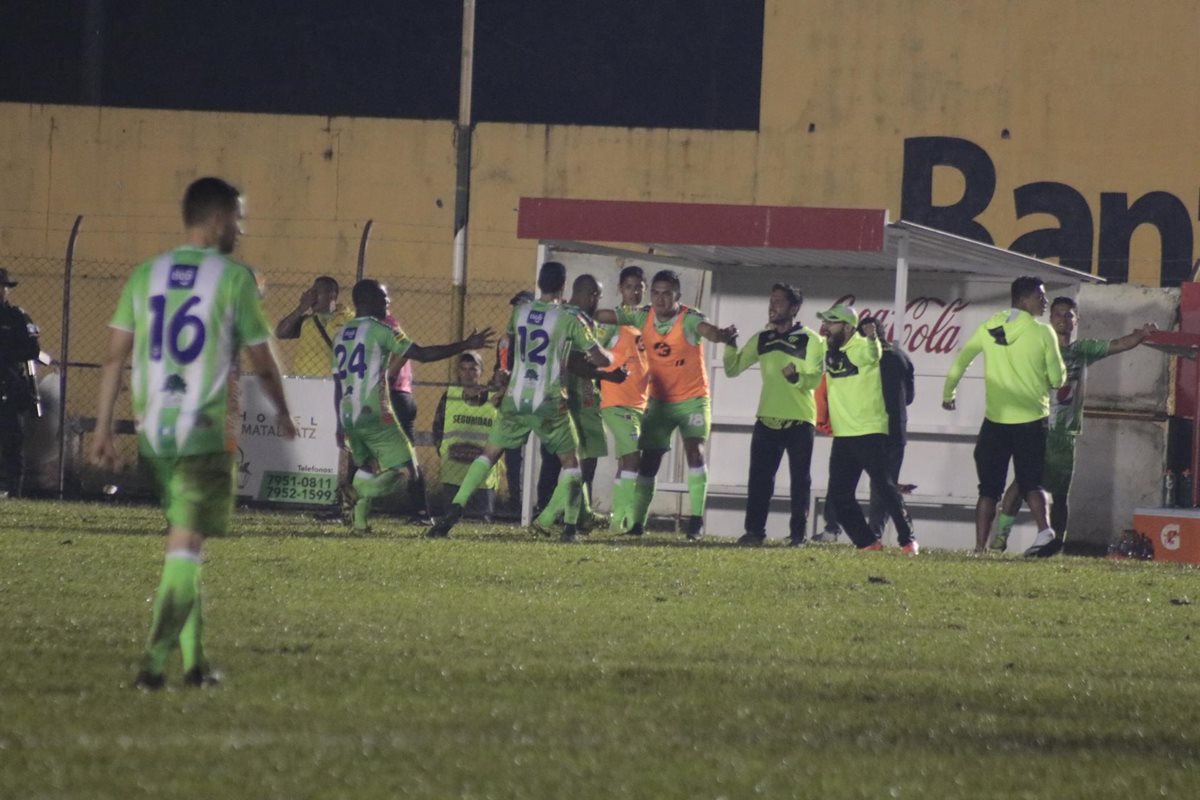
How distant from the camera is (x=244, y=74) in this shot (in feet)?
101

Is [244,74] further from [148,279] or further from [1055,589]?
[148,279]

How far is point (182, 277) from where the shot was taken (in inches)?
263

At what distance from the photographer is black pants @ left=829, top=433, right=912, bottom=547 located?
14906mm

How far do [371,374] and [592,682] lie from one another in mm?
7097

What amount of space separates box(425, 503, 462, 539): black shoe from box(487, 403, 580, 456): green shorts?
0.58 meters

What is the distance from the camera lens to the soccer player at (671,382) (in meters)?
15.2

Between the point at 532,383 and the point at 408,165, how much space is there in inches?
551

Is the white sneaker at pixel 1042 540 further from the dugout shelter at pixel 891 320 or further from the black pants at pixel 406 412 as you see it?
the black pants at pixel 406 412

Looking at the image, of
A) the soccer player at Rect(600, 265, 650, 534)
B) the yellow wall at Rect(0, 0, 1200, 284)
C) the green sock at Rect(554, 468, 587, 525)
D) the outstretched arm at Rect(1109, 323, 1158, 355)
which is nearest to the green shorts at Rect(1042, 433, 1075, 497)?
the outstretched arm at Rect(1109, 323, 1158, 355)

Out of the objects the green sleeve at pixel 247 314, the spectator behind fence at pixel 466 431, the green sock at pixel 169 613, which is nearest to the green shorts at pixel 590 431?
the spectator behind fence at pixel 466 431

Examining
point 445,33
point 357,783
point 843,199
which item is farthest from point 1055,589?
point 445,33

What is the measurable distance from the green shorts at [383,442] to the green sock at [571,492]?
4.00ft

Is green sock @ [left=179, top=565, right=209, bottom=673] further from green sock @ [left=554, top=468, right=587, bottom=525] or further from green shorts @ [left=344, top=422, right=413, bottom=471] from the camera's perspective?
green sock @ [left=554, top=468, right=587, bottom=525]

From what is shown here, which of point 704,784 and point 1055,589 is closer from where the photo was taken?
point 704,784
